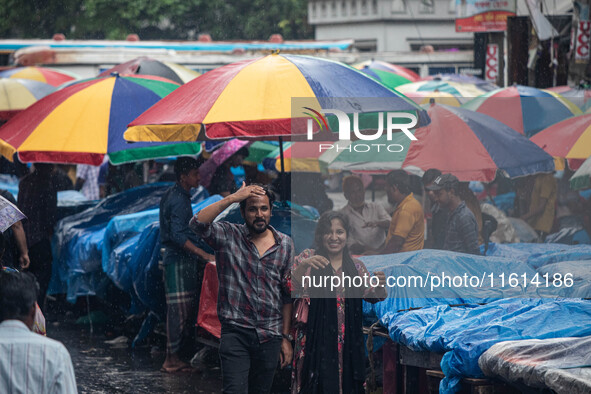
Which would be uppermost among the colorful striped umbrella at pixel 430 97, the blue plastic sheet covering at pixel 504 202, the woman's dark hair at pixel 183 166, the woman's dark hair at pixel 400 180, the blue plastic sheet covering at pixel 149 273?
the woman's dark hair at pixel 400 180

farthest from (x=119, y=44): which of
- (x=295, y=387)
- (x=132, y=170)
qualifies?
(x=295, y=387)

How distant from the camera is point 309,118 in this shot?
6.73m

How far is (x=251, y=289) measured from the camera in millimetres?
5641

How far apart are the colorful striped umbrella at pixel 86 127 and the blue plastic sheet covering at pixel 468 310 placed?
10.9 feet

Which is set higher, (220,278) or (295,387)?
(220,278)

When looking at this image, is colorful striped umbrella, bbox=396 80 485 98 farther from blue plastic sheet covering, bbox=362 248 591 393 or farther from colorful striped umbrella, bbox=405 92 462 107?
blue plastic sheet covering, bbox=362 248 591 393

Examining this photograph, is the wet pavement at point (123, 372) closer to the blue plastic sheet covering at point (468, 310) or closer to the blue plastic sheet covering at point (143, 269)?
the blue plastic sheet covering at point (143, 269)

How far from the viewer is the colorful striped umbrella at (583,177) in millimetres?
7774

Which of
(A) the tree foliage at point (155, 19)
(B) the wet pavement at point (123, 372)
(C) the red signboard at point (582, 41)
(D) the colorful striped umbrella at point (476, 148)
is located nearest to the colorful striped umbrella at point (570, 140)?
(D) the colorful striped umbrella at point (476, 148)

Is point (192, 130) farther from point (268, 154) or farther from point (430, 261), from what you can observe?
point (268, 154)

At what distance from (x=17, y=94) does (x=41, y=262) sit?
5.43 m

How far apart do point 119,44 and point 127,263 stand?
57.7 ft

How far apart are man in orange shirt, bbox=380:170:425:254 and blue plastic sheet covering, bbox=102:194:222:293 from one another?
9.99ft

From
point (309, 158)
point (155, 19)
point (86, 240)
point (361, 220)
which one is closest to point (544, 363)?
point (361, 220)
